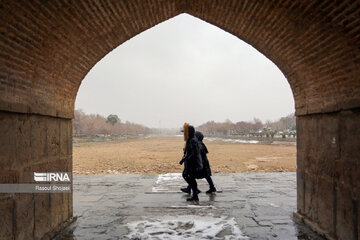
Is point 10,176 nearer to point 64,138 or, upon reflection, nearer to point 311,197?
point 64,138

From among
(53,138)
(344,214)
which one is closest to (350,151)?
(344,214)

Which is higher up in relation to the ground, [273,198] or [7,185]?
[7,185]

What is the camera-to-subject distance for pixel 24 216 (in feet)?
11.5

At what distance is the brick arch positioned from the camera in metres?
3.27

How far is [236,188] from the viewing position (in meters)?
7.42

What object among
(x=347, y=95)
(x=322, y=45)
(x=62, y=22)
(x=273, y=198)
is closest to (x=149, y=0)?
(x=62, y=22)

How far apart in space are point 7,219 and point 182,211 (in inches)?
121

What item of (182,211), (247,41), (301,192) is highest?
(247,41)

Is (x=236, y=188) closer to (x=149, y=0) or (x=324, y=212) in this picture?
(x=324, y=212)

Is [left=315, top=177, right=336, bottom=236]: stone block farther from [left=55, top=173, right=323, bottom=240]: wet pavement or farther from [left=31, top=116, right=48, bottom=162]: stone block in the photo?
[left=31, top=116, right=48, bottom=162]: stone block

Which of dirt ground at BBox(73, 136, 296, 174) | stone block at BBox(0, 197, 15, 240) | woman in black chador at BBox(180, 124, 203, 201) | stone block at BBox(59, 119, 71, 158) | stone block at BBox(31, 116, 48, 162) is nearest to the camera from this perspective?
stone block at BBox(0, 197, 15, 240)

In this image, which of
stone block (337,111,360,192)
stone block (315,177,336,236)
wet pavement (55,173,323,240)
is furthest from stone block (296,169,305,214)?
stone block (337,111,360,192)

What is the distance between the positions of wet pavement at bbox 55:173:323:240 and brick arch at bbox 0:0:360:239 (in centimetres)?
65

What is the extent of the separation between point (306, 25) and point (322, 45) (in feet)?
1.15
